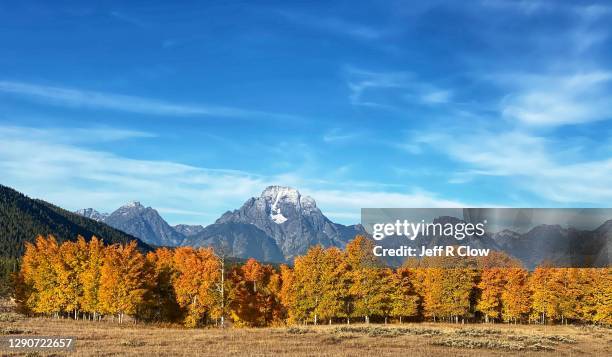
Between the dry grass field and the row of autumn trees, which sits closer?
the dry grass field

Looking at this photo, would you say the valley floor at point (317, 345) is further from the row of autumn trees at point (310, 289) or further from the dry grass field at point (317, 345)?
the row of autumn trees at point (310, 289)

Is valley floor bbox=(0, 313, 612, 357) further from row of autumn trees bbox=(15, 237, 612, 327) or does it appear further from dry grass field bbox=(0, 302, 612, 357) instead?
row of autumn trees bbox=(15, 237, 612, 327)

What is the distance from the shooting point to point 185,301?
7756 centimetres

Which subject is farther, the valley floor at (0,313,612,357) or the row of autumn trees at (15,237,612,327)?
the row of autumn trees at (15,237,612,327)

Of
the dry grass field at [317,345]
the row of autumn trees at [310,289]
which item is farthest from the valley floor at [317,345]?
the row of autumn trees at [310,289]

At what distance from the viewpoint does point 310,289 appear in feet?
260

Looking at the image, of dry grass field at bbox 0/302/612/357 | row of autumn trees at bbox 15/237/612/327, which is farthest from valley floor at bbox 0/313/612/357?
row of autumn trees at bbox 15/237/612/327

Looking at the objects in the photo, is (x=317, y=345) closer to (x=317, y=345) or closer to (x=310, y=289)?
(x=317, y=345)

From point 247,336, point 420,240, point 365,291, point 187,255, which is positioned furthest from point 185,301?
point 420,240

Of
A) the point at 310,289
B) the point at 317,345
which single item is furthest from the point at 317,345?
the point at 310,289

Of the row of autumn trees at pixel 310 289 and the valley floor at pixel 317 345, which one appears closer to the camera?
the valley floor at pixel 317 345

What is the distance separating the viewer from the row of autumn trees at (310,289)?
75500 millimetres

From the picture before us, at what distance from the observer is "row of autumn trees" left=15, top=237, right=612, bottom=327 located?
75.5 m

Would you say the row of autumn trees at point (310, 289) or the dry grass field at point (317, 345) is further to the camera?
the row of autumn trees at point (310, 289)
